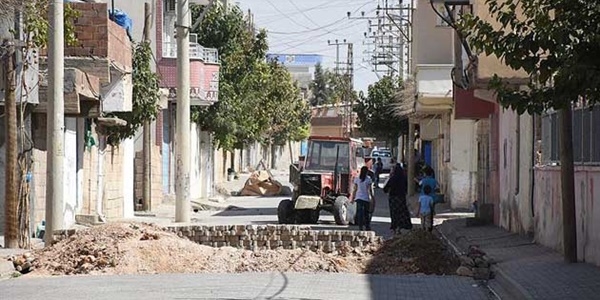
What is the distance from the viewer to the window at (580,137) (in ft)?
62.6

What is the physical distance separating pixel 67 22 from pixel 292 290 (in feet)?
35.8

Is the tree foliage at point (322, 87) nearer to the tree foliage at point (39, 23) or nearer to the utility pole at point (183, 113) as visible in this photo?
the utility pole at point (183, 113)

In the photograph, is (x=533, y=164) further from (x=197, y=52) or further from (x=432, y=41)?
(x=432, y=41)

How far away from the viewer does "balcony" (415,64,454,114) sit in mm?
42156

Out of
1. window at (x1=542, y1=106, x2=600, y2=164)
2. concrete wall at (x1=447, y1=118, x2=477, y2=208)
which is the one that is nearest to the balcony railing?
concrete wall at (x1=447, y1=118, x2=477, y2=208)

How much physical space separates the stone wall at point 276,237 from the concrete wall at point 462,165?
62.7ft

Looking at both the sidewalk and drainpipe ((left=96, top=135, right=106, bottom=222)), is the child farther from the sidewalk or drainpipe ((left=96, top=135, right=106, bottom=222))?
drainpipe ((left=96, top=135, right=106, bottom=222))

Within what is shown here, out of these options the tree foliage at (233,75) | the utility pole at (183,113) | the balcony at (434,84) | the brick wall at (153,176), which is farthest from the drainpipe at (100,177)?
the tree foliage at (233,75)

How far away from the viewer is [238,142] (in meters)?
67.2

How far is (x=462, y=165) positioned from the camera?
Result: 1729 inches

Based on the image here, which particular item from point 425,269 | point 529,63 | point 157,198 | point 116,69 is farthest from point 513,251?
point 157,198

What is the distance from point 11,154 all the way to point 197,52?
24792 mm

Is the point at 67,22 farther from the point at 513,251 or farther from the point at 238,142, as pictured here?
the point at 238,142

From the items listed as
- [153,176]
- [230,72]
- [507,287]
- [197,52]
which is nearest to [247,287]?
[507,287]
